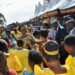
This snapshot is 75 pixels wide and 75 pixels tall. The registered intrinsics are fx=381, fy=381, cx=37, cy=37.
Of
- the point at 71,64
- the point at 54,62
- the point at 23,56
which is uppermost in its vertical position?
the point at 54,62

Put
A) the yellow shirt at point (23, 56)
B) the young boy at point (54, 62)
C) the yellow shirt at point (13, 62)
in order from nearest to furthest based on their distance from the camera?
1. the young boy at point (54, 62)
2. the yellow shirt at point (13, 62)
3. the yellow shirt at point (23, 56)

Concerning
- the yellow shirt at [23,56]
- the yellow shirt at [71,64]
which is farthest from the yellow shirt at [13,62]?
the yellow shirt at [71,64]

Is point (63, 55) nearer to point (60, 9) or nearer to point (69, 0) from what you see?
point (69, 0)

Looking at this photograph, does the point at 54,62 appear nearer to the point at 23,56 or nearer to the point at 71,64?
the point at 71,64

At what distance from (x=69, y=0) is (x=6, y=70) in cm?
1209

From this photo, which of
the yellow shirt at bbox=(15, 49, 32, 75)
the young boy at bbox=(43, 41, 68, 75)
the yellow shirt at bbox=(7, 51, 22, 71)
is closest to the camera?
the young boy at bbox=(43, 41, 68, 75)

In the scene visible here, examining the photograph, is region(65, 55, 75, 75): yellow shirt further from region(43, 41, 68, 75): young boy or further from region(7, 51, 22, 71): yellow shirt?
region(7, 51, 22, 71): yellow shirt

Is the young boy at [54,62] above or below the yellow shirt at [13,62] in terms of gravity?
above

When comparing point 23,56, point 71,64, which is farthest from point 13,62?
point 71,64

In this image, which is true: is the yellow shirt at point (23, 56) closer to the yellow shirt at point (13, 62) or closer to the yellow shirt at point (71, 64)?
the yellow shirt at point (13, 62)

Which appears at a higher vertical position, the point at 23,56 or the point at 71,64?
the point at 71,64

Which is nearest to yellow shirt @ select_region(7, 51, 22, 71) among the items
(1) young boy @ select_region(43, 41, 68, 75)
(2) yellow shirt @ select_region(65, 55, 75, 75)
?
(2) yellow shirt @ select_region(65, 55, 75, 75)

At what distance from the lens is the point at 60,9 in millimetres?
18234

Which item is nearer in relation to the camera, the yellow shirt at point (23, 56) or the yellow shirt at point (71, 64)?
the yellow shirt at point (71, 64)
